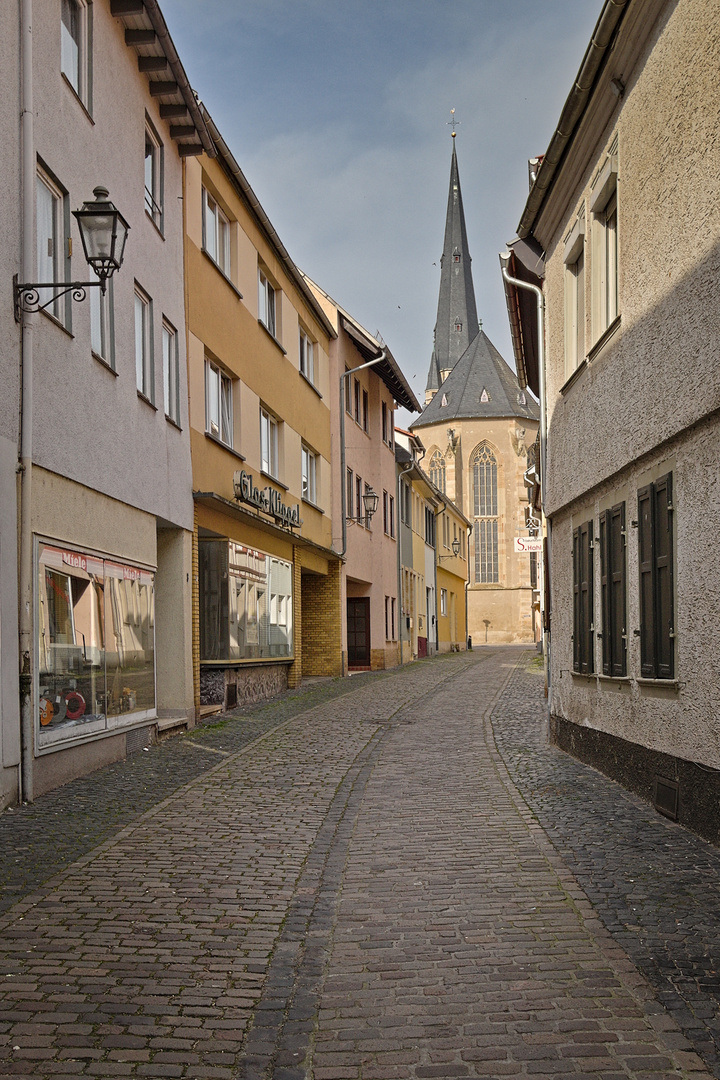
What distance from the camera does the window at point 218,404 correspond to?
56.1 feet

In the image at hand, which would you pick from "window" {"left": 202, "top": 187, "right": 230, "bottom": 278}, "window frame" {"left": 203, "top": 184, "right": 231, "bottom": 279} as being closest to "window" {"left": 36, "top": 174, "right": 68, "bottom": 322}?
"window frame" {"left": 203, "top": 184, "right": 231, "bottom": 279}

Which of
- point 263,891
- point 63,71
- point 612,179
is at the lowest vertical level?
point 263,891

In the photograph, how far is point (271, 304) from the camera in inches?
874

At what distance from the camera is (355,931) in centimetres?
553

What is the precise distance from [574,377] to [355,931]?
7759 mm

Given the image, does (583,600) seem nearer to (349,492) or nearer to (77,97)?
(77,97)

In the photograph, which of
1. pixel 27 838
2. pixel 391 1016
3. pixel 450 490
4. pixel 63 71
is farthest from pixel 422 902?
pixel 450 490

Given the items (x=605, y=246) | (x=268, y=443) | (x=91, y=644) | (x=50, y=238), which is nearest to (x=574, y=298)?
(x=605, y=246)

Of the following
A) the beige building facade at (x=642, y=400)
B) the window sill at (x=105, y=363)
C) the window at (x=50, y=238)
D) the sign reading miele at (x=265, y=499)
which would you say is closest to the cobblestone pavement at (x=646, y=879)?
the beige building facade at (x=642, y=400)

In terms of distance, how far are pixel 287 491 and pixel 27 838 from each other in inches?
592

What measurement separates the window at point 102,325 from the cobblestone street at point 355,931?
4614mm

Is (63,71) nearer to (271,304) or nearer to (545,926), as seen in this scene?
(545,926)

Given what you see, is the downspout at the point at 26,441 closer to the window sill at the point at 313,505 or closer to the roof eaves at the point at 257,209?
the roof eaves at the point at 257,209

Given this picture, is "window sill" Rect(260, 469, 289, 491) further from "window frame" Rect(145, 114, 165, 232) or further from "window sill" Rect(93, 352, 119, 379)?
"window sill" Rect(93, 352, 119, 379)
